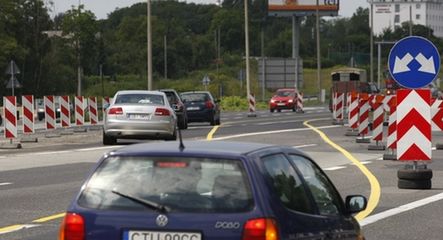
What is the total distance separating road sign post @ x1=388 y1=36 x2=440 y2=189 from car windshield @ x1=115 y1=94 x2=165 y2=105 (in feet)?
41.5

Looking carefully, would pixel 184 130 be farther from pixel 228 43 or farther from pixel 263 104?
pixel 228 43

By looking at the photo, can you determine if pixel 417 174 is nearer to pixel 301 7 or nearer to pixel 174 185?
pixel 174 185

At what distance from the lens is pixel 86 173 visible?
20.6 m

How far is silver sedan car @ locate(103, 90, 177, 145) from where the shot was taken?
29094 millimetres

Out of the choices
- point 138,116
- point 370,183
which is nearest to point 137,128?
point 138,116

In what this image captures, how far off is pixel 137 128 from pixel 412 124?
12409 mm

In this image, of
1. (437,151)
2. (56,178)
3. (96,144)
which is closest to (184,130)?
(96,144)

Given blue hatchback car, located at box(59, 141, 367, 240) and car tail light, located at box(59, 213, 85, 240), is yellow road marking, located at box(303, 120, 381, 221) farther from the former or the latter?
car tail light, located at box(59, 213, 85, 240)

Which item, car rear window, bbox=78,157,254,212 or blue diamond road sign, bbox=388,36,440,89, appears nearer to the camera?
car rear window, bbox=78,157,254,212

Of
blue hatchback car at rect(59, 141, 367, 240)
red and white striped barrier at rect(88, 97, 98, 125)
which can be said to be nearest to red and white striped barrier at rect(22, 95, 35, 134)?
red and white striped barrier at rect(88, 97, 98, 125)

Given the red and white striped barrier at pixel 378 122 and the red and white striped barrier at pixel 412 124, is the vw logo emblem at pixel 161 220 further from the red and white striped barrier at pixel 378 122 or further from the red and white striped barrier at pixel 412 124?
the red and white striped barrier at pixel 378 122

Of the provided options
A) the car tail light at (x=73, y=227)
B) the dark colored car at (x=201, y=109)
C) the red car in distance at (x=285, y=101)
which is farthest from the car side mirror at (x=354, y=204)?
the red car in distance at (x=285, y=101)

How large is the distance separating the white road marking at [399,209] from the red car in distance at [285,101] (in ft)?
176

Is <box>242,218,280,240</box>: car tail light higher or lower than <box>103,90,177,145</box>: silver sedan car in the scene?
higher
